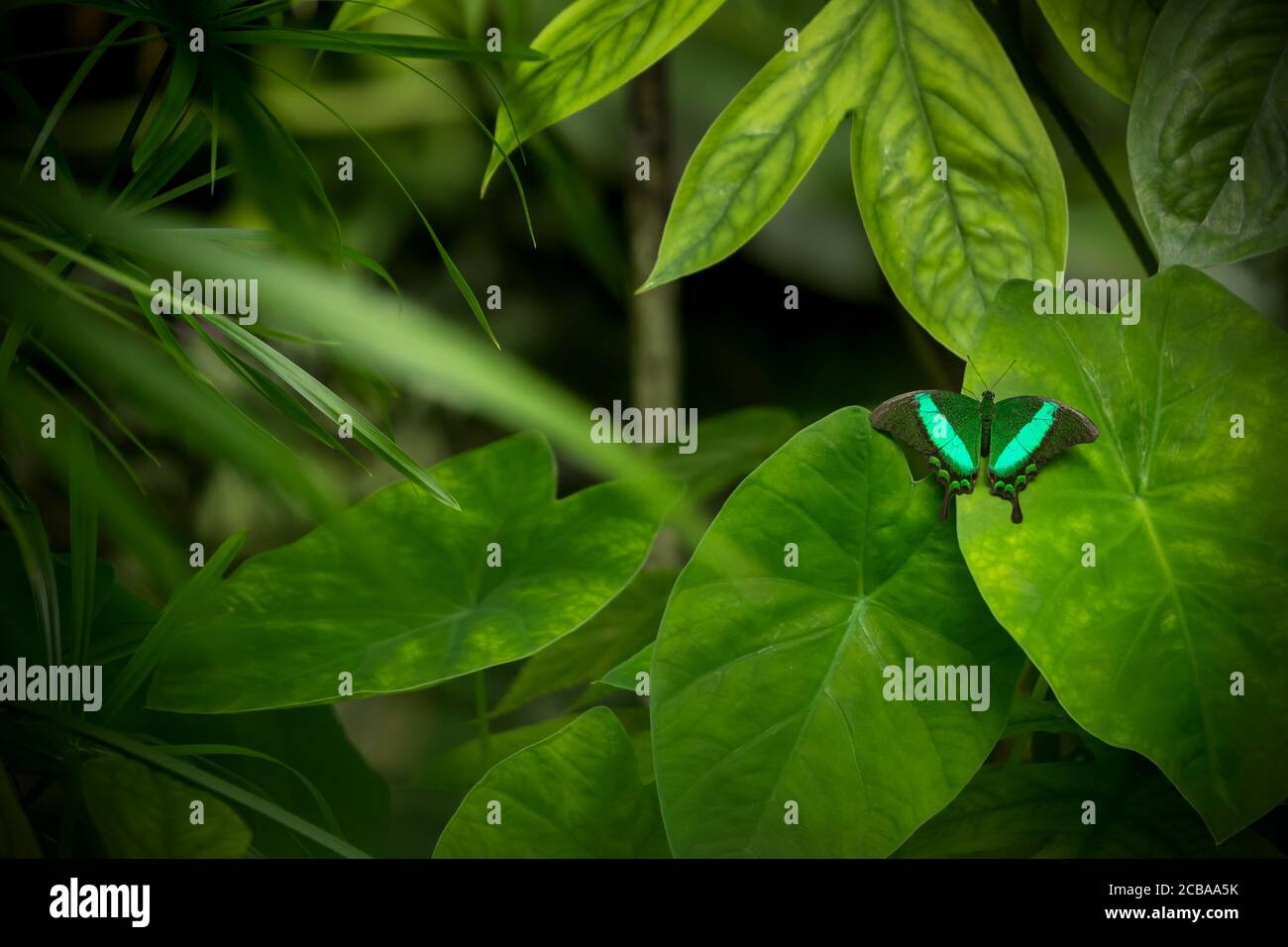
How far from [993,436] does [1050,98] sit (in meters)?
0.33

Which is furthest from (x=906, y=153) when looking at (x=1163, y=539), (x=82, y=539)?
(x=82, y=539)

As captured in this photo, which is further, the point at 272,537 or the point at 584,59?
the point at 272,537

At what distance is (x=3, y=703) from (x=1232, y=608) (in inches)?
33.1

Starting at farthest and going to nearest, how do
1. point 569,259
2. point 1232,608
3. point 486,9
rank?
point 569,259, point 486,9, point 1232,608

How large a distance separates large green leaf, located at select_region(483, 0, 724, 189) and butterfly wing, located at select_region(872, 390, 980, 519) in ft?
1.08

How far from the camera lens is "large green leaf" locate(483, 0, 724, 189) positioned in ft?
2.46

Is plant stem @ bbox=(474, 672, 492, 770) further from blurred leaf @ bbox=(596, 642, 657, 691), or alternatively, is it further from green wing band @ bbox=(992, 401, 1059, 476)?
green wing band @ bbox=(992, 401, 1059, 476)

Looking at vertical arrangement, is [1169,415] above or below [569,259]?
below

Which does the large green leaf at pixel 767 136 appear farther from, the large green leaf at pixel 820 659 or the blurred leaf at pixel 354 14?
→ the blurred leaf at pixel 354 14

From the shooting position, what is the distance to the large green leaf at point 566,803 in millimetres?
670

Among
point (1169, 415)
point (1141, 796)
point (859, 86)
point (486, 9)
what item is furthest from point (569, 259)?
point (1141, 796)
